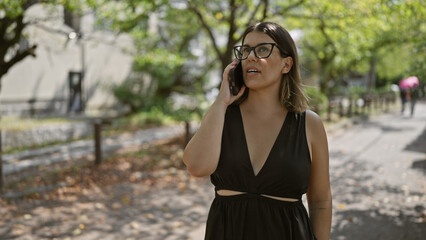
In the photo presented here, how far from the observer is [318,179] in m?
2.12

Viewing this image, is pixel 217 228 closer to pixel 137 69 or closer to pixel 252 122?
pixel 252 122

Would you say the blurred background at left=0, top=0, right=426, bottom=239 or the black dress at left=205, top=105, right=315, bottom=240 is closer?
the black dress at left=205, top=105, right=315, bottom=240

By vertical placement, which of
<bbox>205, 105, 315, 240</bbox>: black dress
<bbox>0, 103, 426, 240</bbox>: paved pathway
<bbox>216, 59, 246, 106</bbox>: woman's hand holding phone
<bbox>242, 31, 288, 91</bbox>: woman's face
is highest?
<bbox>242, 31, 288, 91</bbox>: woman's face

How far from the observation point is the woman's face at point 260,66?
2084 millimetres

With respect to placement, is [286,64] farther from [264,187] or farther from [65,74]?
[65,74]

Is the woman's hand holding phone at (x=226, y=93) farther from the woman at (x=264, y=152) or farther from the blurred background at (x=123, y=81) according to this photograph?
the blurred background at (x=123, y=81)

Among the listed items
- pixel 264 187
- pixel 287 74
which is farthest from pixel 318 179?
pixel 287 74


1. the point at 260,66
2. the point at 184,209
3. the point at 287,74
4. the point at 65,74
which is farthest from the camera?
the point at 65,74

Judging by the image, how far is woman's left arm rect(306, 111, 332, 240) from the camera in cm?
210

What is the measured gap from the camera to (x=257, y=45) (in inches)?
82.0

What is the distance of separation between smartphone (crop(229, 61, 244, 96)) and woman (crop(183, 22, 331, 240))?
0.03m

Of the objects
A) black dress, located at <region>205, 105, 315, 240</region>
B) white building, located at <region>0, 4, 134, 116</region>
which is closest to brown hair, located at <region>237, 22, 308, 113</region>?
black dress, located at <region>205, 105, 315, 240</region>

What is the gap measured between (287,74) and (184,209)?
5.44m

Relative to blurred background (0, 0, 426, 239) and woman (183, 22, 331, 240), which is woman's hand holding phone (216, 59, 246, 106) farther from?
blurred background (0, 0, 426, 239)
